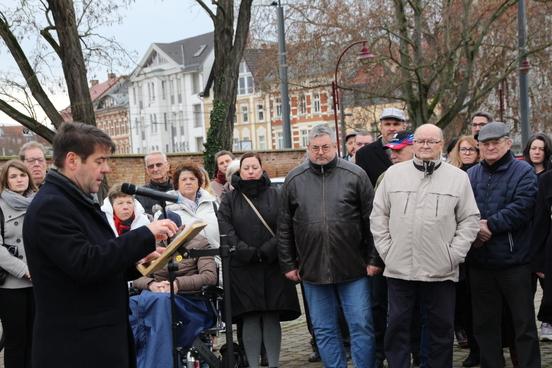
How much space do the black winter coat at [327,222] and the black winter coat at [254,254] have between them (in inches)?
10.2

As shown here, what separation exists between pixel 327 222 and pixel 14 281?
263 cm

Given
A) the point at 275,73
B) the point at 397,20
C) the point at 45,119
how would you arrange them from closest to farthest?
the point at 45,119, the point at 397,20, the point at 275,73

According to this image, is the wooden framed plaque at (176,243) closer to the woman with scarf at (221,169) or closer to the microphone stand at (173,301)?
the microphone stand at (173,301)

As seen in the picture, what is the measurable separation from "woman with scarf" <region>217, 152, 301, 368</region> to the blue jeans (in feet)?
1.18

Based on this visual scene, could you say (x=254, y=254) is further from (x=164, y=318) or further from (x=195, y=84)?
(x=195, y=84)

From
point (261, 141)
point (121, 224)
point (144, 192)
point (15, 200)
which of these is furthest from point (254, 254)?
point (261, 141)

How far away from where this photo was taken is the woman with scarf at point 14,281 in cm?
681

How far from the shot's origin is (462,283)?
780 cm

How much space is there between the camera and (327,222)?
686 cm

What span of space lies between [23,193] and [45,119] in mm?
9625

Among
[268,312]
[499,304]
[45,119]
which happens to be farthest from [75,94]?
[499,304]

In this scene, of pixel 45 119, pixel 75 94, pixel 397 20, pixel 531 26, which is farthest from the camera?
pixel 531 26

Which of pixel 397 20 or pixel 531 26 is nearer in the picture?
pixel 397 20

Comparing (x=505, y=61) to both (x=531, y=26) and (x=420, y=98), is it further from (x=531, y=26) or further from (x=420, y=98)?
(x=420, y=98)
